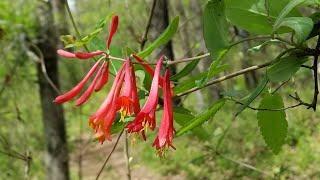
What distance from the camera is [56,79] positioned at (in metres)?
5.41

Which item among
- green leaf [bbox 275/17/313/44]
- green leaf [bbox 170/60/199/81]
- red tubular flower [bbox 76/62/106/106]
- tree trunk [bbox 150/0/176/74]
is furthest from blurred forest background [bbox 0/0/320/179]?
green leaf [bbox 275/17/313/44]

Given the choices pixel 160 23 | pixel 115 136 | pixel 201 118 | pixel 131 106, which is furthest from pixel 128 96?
pixel 115 136

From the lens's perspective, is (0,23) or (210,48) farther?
(0,23)

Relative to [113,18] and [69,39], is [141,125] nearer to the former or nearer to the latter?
[113,18]

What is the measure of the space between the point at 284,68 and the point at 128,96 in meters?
0.29

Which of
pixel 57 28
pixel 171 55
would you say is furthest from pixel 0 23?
pixel 171 55

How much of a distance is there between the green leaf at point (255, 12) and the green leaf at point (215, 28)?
0.03 meters

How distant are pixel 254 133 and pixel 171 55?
639 cm

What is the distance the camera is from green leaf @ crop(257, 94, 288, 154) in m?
1.12

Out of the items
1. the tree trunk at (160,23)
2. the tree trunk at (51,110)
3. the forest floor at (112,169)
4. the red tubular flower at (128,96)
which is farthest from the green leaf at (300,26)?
the forest floor at (112,169)

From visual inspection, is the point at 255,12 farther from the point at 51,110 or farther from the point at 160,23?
the point at 51,110

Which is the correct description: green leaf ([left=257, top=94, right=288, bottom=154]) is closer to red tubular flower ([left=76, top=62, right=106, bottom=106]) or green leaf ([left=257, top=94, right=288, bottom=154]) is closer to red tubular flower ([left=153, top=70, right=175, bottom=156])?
red tubular flower ([left=153, top=70, right=175, bottom=156])

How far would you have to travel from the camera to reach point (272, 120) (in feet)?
3.68

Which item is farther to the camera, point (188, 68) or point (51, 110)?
A: point (51, 110)
